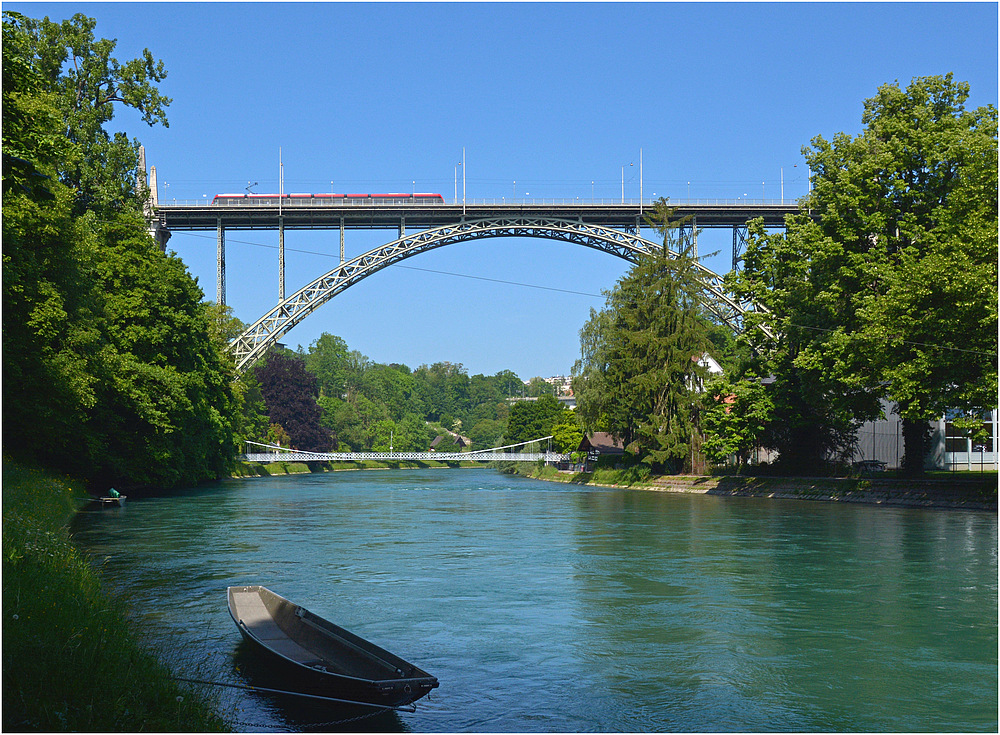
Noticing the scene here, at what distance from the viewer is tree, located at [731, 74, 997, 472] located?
29.8 metres

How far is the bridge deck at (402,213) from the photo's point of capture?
65.6m

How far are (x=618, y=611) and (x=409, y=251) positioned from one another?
51.9m

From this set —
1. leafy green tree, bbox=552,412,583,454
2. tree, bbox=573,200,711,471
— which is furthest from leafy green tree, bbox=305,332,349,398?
tree, bbox=573,200,711,471

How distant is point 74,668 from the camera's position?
9.22 metres

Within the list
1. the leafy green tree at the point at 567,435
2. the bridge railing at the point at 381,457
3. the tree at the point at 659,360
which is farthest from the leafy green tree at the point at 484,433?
the tree at the point at 659,360

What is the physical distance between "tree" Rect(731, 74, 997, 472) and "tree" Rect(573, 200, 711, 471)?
434 inches

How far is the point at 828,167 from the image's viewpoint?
3962cm

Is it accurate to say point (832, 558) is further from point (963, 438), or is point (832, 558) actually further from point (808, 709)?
point (963, 438)

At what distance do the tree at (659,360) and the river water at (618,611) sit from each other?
21241 millimetres

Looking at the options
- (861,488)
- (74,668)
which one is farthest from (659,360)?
(74,668)

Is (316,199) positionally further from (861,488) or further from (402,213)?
(861,488)

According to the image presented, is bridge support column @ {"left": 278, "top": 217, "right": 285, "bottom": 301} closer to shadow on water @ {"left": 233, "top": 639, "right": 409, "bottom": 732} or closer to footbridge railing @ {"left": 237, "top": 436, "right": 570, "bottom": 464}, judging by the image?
footbridge railing @ {"left": 237, "top": 436, "right": 570, "bottom": 464}

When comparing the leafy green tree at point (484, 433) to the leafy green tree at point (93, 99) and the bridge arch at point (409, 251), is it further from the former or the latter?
the leafy green tree at point (93, 99)

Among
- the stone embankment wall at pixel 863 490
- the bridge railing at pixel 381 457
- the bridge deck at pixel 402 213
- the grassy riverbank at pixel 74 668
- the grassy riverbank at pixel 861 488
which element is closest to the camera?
the grassy riverbank at pixel 74 668
